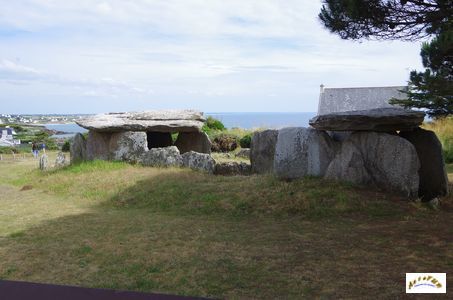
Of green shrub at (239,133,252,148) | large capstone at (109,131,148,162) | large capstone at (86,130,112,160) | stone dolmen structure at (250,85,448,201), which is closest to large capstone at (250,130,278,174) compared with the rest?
stone dolmen structure at (250,85,448,201)

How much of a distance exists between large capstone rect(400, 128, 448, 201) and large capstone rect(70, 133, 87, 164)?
9775mm

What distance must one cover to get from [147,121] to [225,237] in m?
8.78

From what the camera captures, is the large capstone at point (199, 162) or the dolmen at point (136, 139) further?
the dolmen at point (136, 139)

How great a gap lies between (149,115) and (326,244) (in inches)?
401

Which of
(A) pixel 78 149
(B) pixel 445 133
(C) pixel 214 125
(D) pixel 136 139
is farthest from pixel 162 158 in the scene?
(C) pixel 214 125

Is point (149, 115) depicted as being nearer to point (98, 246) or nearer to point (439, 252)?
point (98, 246)

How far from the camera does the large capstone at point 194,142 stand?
1703 centimetres

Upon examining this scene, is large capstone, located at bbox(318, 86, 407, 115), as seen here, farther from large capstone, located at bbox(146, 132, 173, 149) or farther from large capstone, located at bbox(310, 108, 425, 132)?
large capstone, located at bbox(310, 108, 425, 132)

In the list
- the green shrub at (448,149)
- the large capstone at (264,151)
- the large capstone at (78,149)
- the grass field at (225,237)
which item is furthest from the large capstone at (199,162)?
the green shrub at (448,149)

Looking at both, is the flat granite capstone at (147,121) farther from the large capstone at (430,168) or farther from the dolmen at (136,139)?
the large capstone at (430,168)

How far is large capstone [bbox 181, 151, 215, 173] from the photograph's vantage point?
44.0ft

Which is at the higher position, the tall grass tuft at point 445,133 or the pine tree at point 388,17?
the pine tree at point 388,17

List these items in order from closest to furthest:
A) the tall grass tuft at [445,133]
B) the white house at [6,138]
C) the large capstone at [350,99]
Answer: the tall grass tuft at [445,133]
the large capstone at [350,99]
the white house at [6,138]

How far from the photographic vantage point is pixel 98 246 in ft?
21.9
